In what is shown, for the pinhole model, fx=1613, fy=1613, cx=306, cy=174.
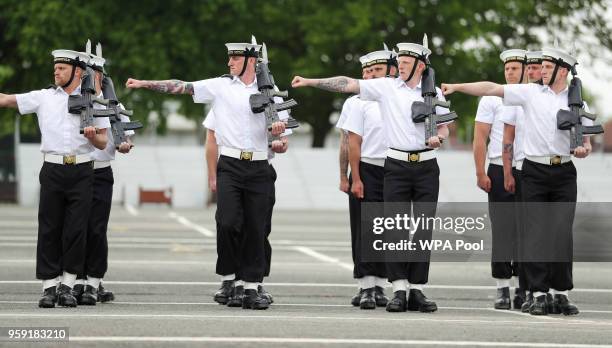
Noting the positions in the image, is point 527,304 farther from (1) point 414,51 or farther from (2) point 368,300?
(1) point 414,51

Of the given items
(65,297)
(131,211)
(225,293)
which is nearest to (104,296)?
(65,297)

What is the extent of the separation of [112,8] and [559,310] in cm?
3296

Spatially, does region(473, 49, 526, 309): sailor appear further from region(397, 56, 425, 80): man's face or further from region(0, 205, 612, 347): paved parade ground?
region(397, 56, 425, 80): man's face

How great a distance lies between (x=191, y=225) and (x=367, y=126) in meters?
17.0

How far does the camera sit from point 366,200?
48.3ft

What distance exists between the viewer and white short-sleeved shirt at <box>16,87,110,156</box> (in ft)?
44.8

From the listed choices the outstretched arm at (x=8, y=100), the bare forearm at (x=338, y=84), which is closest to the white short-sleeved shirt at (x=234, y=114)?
the bare forearm at (x=338, y=84)

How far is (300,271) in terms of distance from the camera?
1917 centimetres

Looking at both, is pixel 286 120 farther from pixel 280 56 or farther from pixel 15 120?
pixel 280 56

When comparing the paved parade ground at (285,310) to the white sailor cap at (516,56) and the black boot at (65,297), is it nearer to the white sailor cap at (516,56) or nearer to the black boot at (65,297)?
the black boot at (65,297)

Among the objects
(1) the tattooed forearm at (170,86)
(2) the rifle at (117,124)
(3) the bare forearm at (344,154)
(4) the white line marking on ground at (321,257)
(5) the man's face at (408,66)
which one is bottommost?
(4) the white line marking on ground at (321,257)

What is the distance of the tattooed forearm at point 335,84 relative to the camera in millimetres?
13344

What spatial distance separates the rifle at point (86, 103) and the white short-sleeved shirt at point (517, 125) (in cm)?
361

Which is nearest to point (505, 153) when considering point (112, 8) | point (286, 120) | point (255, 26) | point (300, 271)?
point (286, 120)
